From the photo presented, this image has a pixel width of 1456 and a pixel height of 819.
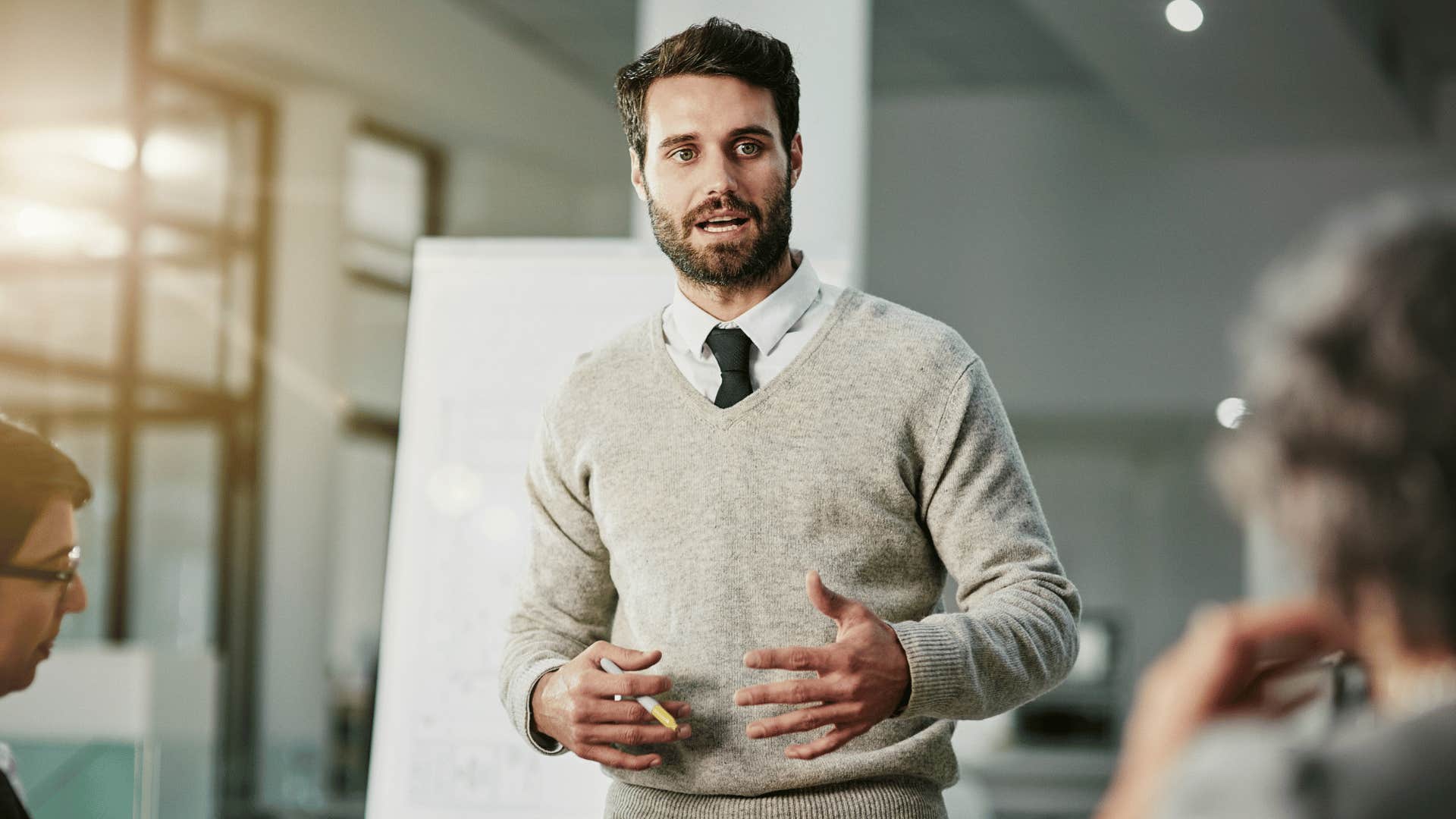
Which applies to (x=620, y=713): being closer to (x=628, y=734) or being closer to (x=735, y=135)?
(x=628, y=734)

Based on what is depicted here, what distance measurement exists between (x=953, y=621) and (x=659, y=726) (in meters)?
0.33

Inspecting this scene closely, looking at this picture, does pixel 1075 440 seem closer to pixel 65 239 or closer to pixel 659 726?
pixel 65 239

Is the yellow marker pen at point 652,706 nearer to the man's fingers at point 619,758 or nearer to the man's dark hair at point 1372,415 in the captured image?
the man's fingers at point 619,758

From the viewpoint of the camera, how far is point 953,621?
1.50 m

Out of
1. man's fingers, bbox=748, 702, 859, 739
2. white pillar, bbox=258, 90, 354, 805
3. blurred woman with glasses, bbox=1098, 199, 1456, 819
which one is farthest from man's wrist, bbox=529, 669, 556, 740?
white pillar, bbox=258, 90, 354, 805

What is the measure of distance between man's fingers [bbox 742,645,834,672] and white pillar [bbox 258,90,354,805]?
368 cm

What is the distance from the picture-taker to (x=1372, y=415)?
72 cm

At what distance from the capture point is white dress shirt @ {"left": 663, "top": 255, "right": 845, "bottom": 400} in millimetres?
1790

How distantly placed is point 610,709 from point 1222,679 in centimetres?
87

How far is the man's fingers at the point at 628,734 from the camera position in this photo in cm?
153

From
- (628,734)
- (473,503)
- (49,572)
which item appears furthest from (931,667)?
(473,503)

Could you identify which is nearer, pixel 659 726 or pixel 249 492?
pixel 659 726

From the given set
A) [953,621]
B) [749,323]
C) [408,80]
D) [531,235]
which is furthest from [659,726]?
[408,80]

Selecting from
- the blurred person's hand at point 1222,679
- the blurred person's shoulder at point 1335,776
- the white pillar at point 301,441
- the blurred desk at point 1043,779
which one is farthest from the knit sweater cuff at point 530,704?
the blurred desk at point 1043,779
